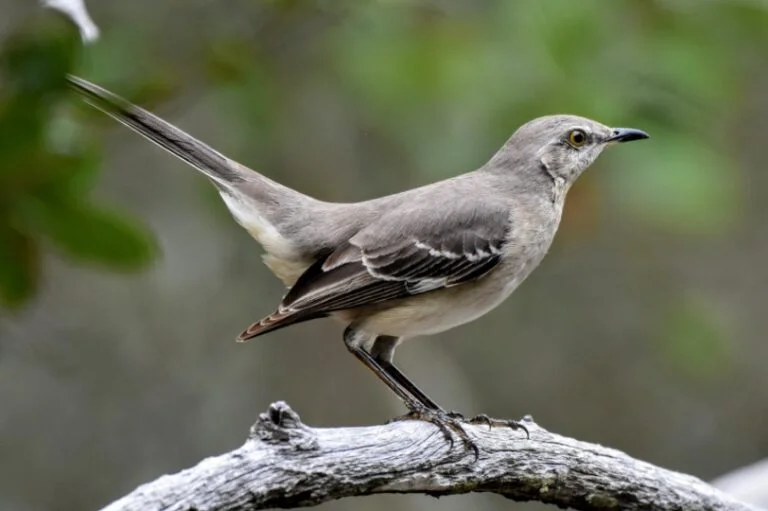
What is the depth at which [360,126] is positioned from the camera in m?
7.13

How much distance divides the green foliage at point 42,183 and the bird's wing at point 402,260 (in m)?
1.45

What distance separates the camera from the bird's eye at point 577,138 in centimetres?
509

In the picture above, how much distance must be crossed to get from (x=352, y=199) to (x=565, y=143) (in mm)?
2835

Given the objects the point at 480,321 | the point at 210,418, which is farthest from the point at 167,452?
the point at 480,321

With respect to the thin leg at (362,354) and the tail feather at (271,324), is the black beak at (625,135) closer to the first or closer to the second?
the thin leg at (362,354)

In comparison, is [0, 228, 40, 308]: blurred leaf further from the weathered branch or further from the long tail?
the long tail

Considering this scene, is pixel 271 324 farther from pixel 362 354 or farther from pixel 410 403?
pixel 410 403

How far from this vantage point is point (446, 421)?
4.22m

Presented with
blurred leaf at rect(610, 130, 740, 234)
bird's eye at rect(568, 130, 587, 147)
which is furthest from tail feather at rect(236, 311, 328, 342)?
blurred leaf at rect(610, 130, 740, 234)

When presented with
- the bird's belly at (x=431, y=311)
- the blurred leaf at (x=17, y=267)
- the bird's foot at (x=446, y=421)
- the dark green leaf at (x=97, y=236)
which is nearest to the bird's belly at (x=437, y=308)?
the bird's belly at (x=431, y=311)

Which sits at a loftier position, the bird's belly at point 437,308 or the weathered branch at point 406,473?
the bird's belly at point 437,308

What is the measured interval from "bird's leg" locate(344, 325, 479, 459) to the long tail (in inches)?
35.5

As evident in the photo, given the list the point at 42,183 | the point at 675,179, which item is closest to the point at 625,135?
the point at 675,179

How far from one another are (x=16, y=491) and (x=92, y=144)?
17.9ft
